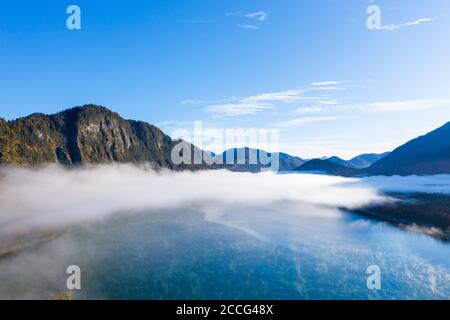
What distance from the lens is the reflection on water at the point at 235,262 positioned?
6318 cm

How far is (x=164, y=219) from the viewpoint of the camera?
163625 mm

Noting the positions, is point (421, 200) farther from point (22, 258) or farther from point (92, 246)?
point (22, 258)

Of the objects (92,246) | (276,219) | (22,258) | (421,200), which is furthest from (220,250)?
(421,200)

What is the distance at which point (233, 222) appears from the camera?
146m

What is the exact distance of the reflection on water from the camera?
207 feet

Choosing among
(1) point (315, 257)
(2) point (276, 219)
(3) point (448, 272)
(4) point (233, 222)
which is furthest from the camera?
(2) point (276, 219)

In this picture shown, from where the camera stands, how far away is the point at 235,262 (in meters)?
81.9

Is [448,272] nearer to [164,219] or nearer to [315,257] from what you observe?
[315,257]

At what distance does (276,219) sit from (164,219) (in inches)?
2209
